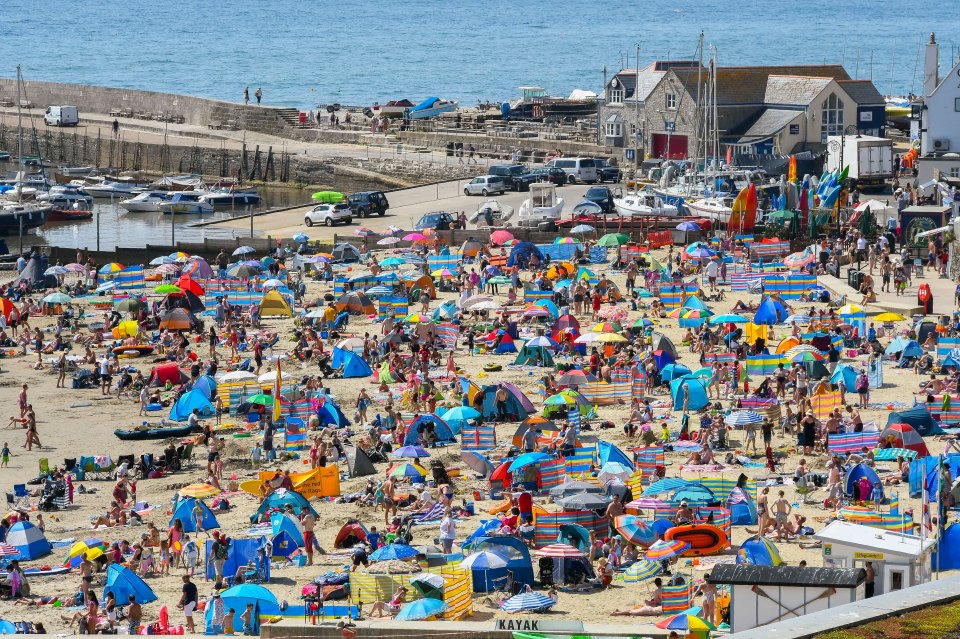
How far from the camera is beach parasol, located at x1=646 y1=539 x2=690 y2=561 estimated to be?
2042 cm

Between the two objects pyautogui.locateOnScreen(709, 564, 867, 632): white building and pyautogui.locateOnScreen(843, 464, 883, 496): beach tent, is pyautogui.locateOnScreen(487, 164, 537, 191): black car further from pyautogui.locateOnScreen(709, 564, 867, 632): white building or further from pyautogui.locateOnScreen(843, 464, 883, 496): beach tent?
pyautogui.locateOnScreen(709, 564, 867, 632): white building

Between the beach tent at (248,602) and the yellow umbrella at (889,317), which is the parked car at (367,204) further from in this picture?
the beach tent at (248,602)

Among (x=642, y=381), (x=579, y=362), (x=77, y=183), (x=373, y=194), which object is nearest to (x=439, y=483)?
(x=642, y=381)

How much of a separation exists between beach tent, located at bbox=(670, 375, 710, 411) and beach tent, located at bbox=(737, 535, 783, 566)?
9169 millimetres

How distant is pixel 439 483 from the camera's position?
25.6 meters

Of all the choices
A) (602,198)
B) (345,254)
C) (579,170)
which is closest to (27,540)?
(345,254)

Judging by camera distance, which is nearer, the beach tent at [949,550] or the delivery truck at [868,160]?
the beach tent at [949,550]

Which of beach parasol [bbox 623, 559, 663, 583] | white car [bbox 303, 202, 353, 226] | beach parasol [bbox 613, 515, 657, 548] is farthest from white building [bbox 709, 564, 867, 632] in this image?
white car [bbox 303, 202, 353, 226]

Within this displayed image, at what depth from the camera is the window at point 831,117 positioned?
59906 mm

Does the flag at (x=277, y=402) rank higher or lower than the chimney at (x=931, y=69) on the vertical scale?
lower

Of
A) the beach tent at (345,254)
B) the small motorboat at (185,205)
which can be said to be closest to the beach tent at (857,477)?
the beach tent at (345,254)

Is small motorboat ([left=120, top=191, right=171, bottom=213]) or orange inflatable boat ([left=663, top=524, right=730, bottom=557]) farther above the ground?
small motorboat ([left=120, top=191, right=171, bottom=213])

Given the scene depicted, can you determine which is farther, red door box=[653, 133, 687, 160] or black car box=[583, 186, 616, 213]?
red door box=[653, 133, 687, 160]

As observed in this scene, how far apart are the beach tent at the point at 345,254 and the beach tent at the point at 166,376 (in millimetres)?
13662
